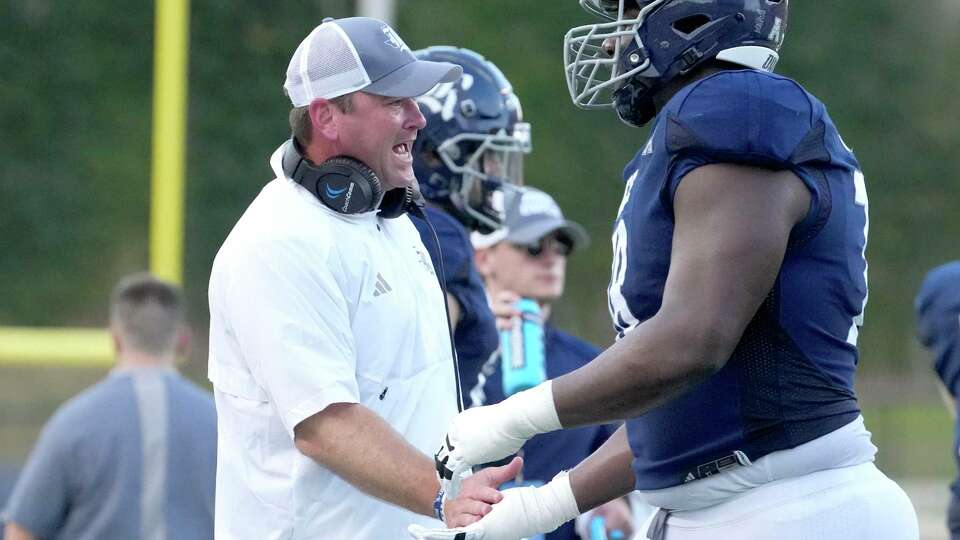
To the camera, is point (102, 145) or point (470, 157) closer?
point (470, 157)

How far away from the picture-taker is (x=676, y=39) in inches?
109

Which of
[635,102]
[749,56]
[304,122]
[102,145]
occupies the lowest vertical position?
[102,145]

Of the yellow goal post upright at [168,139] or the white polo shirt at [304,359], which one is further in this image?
the yellow goal post upright at [168,139]

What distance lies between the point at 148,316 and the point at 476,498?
291 centimetres

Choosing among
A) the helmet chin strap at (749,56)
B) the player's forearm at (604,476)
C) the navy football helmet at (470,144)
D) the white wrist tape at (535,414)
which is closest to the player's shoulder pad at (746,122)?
the helmet chin strap at (749,56)

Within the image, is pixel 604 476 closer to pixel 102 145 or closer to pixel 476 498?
pixel 476 498

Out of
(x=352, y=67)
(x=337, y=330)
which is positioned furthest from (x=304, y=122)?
(x=337, y=330)

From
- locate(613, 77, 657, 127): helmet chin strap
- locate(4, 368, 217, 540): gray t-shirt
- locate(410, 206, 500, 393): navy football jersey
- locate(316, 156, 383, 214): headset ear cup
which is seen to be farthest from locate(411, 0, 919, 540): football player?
locate(4, 368, 217, 540): gray t-shirt

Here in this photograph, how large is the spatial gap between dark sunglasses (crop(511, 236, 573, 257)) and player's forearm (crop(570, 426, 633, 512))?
2.75 meters

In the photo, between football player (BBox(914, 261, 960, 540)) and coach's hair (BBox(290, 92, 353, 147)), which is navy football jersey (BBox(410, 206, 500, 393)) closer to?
coach's hair (BBox(290, 92, 353, 147))

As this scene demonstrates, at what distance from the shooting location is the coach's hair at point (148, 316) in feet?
17.6

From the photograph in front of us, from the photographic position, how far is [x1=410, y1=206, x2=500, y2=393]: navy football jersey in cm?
381

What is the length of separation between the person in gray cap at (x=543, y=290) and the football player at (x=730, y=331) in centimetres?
219

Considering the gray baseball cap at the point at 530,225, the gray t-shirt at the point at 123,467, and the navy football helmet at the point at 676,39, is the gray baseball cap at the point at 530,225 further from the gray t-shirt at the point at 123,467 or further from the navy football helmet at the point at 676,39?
the navy football helmet at the point at 676,39
